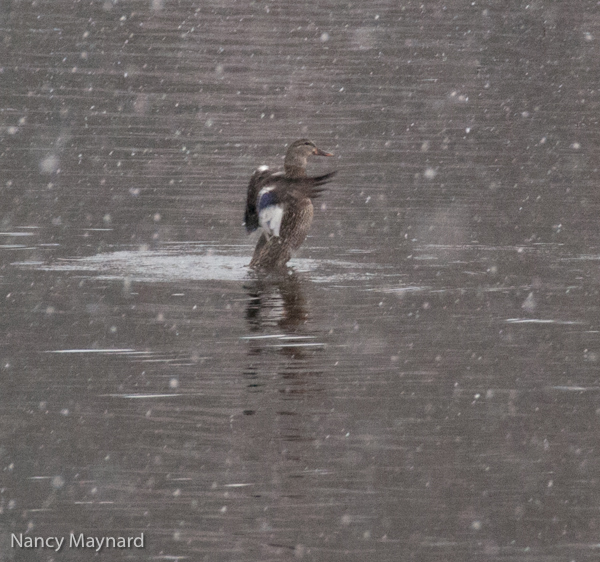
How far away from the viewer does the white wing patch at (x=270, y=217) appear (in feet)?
40.6

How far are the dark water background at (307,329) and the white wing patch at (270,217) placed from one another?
0.36 m

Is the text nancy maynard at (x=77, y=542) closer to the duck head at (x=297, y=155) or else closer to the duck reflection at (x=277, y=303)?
the duck reflection at (x=277, y=303)

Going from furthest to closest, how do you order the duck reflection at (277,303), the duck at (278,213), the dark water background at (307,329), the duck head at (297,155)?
A: 1. the duck head at (297,155)
2. the duck at (278,213)
3. the duck reflection at (277,303)
4. the dark water background at (307,329)

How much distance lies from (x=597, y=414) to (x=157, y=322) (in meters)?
3.28

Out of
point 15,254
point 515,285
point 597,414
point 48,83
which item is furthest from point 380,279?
point 48,83

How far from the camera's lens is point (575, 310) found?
1060 cm

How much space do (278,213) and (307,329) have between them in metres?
2.65

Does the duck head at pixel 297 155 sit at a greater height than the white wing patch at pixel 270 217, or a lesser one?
greater

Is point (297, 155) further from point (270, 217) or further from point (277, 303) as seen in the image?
point (277, 303)

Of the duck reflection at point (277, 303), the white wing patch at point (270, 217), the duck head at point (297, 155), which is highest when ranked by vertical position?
the duck head at point (297, 155)

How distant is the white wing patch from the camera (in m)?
12.4

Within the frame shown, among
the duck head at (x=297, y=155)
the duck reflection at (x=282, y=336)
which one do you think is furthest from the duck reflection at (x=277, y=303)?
the duck head at (x=297, y=155)

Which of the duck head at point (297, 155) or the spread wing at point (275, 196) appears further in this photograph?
the duck head at point (297, 155)

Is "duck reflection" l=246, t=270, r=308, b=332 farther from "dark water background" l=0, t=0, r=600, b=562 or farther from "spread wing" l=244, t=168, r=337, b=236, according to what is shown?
"spread wing" l=244, t=168, r=337, b=236
